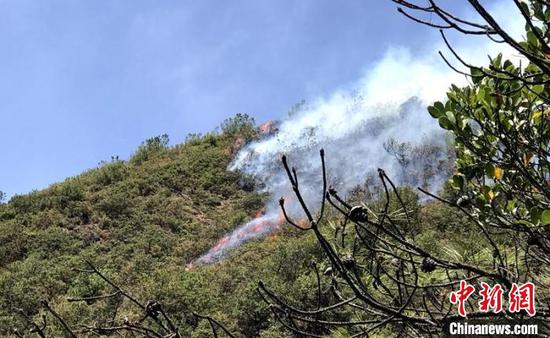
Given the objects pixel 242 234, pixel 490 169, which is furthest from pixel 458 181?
pixel 242 234

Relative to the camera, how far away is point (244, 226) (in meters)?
19.2

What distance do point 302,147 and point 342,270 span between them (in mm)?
24838

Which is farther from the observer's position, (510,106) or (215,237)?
(215,237)

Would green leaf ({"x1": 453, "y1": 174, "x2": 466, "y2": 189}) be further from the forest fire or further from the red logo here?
the forest fire

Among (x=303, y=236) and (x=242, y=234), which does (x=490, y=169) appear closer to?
(x=303, y=236)

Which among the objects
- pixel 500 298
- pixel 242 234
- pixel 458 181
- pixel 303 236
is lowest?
pixel 500 298

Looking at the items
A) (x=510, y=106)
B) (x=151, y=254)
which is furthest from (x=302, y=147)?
(x=510, y=106)

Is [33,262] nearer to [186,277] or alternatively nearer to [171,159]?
[186,277]

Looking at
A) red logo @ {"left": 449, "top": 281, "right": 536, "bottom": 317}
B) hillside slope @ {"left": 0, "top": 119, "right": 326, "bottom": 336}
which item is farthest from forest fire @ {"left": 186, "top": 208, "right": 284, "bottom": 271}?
red logo @ {"left": 449, "top": 281, "right": 536, "bottom": 317}

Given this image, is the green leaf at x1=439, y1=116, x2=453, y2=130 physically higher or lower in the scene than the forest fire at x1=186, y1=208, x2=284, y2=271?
lower

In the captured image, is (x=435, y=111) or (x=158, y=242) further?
(x=158, y=242)

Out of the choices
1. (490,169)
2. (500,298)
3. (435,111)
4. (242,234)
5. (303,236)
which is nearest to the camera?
(500,298)

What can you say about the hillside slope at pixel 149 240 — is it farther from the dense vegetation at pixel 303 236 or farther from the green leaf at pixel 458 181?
the green leaf at pixel 458 181

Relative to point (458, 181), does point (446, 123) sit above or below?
above
